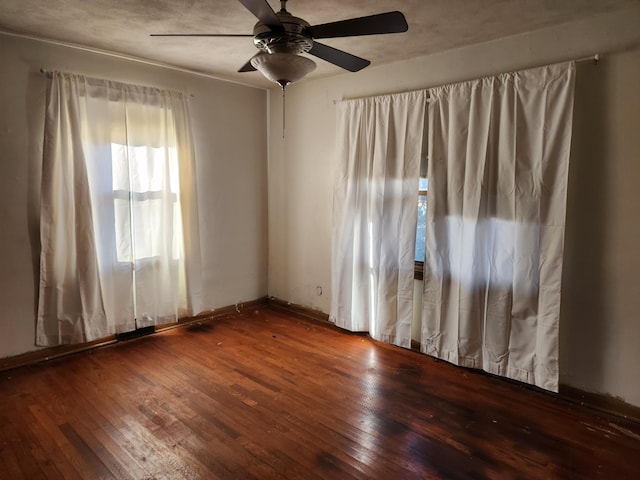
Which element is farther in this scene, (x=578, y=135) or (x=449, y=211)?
(x=449, y=211)

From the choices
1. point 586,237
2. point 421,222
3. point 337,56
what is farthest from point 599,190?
point 337,56

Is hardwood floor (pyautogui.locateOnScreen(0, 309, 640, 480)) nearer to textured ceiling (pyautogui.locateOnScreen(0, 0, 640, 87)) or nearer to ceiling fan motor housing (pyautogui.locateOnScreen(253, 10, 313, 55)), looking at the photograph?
ceiling fan motor housing (pyautogui.locateOnScreen(253, 10, 313, 55))

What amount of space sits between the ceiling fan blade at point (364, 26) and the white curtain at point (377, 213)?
5.15 ft

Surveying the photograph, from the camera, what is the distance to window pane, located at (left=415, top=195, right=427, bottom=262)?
3561mm

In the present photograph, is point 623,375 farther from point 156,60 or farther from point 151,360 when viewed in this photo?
point 156,60

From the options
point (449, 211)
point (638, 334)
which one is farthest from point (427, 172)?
point (638, 334)

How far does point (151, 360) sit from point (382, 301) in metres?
2.05

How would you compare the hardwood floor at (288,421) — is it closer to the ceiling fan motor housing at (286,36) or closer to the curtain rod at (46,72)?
the ceiling fan motor housing at (286,36)

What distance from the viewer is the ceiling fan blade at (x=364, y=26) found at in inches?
72.5

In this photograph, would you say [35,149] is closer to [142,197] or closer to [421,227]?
[142,197]

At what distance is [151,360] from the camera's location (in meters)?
3.42

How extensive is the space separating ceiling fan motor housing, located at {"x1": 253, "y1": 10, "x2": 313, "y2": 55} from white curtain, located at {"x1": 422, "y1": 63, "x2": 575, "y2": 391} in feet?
5.38

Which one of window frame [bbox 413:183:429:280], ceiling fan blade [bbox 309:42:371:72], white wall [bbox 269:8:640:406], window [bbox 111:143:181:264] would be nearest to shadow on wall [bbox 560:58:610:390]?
white wall [bbox 269:8:640:406]

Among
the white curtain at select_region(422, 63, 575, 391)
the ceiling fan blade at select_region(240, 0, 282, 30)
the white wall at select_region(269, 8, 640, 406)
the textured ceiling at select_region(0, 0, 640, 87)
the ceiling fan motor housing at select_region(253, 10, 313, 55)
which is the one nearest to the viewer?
the ceiling fan blade at select_region(240, 0, 282, 30)
